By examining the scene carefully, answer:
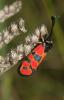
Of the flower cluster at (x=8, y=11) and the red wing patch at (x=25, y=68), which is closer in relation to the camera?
the flower cluster at (x=8, y=11)

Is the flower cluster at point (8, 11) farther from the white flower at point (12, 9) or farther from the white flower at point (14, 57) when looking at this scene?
the white flower at point (14, 57)

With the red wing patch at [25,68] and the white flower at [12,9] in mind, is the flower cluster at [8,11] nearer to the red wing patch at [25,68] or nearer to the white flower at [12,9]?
the white flower at [12,9]

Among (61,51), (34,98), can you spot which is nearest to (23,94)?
(34,98)

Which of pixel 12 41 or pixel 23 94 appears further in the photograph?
pixel 23 94

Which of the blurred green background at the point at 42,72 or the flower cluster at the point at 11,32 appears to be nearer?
the flower cluster at the point at 11,32

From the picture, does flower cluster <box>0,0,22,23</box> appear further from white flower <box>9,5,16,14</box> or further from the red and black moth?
the red and black moth

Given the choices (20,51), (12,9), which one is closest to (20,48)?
(20,51)

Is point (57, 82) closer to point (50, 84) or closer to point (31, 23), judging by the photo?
point (50, 84)

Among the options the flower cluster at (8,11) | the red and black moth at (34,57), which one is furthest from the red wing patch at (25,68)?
the flower cluster at (8,11)

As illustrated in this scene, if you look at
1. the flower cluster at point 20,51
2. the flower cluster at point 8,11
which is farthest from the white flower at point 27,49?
the flower cluster at point 8,11

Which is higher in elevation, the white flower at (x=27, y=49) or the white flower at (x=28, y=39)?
the white flower at (x=28, y=39)
